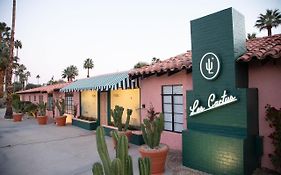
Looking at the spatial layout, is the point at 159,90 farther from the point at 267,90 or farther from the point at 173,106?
the point at 267,90

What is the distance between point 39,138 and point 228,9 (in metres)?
12.7

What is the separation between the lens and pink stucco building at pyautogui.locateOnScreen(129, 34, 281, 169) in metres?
7.11

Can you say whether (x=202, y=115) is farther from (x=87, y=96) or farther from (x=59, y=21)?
(x=59, y=21)

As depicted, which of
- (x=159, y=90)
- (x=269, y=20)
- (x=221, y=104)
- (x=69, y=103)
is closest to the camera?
(x=221, y=104)

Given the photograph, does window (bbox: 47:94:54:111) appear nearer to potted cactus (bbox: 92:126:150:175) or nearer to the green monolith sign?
the green monolith sign

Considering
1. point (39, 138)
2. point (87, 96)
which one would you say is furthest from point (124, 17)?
point (39, 138)

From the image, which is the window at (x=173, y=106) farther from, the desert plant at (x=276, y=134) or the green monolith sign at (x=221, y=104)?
the desert plant at (x=276, y=134)

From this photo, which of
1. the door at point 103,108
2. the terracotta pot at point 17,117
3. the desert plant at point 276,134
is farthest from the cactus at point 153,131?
the terracotta pot at point 17,117

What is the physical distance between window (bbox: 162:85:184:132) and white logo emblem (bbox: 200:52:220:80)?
2.69 metres

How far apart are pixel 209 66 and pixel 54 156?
24.9ft

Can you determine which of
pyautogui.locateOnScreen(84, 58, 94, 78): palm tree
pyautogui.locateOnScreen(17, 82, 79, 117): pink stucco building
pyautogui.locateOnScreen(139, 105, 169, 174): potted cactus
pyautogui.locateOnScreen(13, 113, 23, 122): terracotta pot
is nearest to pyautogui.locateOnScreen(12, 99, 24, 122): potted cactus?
pyautogui.locateOnScreen(13, 113, 23, 122): terracotta pot

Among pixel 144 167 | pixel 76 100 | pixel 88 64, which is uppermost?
pixel 88 64

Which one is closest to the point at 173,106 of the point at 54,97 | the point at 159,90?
the point at 159,90

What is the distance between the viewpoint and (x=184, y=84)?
9.98 m
